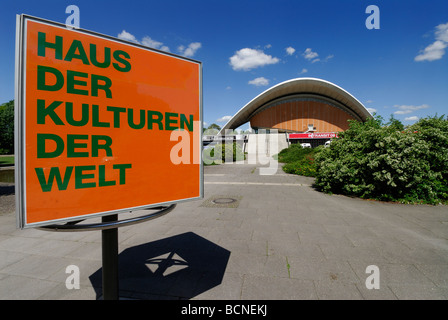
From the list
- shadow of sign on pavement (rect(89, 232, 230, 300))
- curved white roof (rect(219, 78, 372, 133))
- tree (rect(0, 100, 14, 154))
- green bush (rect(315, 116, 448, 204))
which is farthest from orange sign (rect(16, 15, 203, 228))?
curved white roof (rect(219, 78, 372, 133))

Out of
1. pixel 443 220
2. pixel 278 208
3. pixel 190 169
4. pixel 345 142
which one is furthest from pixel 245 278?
pixel 345 142

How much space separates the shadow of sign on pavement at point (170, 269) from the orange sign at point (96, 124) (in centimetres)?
147

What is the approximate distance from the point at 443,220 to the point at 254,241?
577 centimetres

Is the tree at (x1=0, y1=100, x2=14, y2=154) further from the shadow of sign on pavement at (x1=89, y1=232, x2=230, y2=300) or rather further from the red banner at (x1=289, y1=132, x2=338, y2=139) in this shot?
the red banner at (x1=289, y1=132, x2=338, y2=139)

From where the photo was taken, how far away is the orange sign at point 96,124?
158 centimetres

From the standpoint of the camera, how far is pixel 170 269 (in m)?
3.42

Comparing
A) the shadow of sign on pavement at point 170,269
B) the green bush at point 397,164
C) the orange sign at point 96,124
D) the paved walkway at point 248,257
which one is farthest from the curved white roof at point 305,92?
the orange sign at point 96,124

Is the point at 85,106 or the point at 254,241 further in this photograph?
the point at 254,241

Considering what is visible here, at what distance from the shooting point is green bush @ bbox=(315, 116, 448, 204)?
7516mm

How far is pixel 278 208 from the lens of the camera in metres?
7.11

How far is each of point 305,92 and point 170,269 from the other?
61.3m

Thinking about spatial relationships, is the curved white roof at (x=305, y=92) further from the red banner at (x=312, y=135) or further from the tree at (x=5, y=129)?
the tree at (x=5, y=129)

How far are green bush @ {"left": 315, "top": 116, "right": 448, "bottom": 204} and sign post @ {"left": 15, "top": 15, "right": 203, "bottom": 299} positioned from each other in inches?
322

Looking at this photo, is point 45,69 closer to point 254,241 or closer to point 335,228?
point 254,241
